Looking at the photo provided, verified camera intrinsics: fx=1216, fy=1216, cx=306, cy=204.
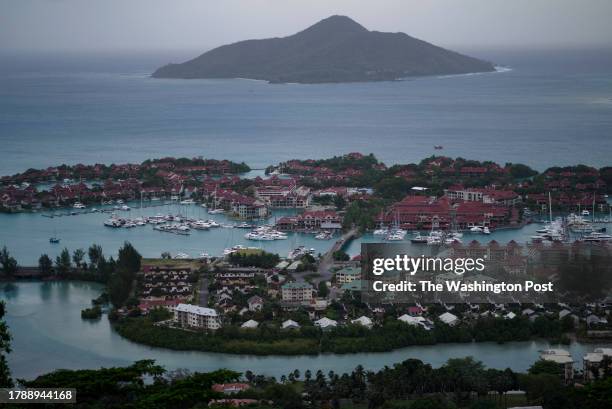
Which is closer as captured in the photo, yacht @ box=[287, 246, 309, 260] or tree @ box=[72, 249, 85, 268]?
tree @ box=[72, 249, 85, 268]

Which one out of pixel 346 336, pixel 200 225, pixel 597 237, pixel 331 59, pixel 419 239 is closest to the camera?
pixel 346 336

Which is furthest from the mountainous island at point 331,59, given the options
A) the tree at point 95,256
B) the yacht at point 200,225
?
the tree at point 95,256

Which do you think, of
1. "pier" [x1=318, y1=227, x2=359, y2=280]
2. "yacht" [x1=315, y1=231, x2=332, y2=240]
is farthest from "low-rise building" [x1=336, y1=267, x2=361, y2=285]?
"yacht" [x1=315, y1=231, x2=332, y2=240]

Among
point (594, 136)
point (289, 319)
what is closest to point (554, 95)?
point (594, 136)

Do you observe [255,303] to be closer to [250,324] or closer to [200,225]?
[250,324]

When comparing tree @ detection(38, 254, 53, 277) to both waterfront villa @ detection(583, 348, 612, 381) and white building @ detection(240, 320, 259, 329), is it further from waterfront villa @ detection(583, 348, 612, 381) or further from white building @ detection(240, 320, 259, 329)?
waterfront villa @ detection(583, 348, 612, 381)

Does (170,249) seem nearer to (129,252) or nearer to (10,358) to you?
(129,252)

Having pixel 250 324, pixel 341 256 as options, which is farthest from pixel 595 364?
pixel 341 256
